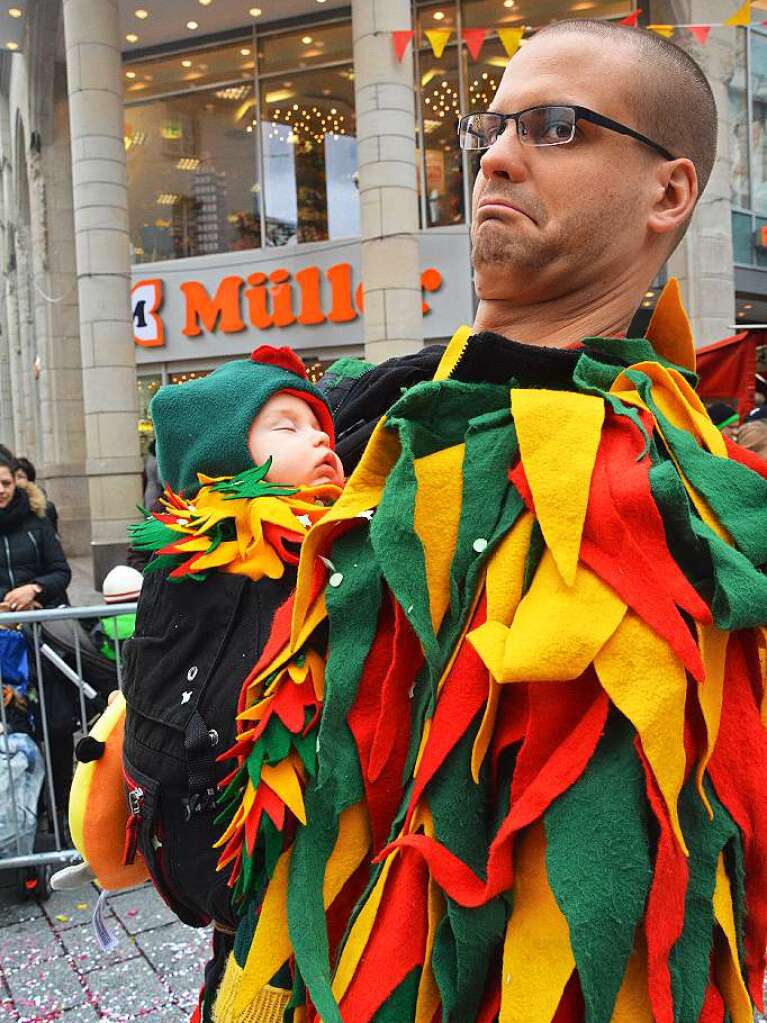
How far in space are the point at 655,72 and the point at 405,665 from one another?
2.52 ft

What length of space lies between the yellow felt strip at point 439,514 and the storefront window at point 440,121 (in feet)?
49.4

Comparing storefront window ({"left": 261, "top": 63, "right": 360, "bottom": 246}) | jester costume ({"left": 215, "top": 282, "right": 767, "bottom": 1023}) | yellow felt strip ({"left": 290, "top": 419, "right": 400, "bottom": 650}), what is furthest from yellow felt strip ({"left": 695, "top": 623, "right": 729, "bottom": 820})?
storefront window ({"left": 261, "top": 63, "right": 360, "bottom": 246})

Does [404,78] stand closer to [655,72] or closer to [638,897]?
[655,72]

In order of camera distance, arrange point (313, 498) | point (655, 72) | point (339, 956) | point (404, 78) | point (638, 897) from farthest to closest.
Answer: point (404, 78) → point (313, 498) → point (655, 72) → point (339, 956) → point (638, 897)

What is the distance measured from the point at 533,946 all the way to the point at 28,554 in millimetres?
5884

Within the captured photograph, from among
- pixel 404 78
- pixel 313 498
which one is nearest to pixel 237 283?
pixel 404 78

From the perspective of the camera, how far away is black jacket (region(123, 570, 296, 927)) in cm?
134

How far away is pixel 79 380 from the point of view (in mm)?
18312

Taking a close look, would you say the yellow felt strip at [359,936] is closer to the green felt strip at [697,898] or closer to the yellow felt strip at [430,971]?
the yellow felt strip at [430,971]

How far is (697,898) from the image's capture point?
0.81 metres

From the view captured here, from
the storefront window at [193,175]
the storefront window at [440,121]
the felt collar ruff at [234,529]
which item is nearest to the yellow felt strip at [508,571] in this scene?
the felt collar ruff at [234,529]

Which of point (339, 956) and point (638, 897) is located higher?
point (638, 897)

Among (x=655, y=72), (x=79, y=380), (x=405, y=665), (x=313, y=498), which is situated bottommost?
(x=405, y=665)

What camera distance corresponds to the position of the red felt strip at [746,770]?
2.76 ft
